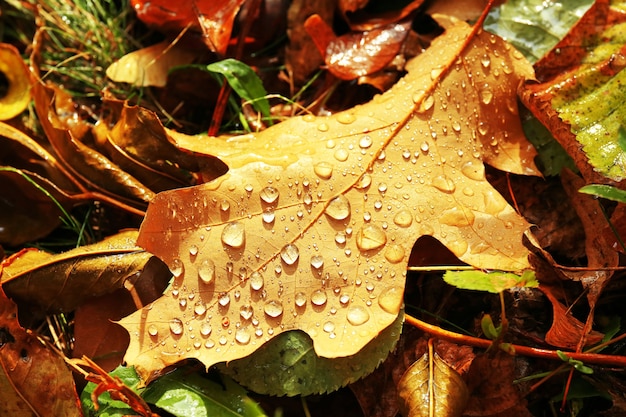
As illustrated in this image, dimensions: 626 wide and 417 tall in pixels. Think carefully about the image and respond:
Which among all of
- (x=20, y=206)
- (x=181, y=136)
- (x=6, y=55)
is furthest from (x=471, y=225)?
(x=6, y=55)

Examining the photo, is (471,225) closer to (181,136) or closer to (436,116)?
(436,116)

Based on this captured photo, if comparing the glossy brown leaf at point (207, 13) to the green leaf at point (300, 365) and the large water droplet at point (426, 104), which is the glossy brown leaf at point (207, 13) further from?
the green leaf at point (300, 365)

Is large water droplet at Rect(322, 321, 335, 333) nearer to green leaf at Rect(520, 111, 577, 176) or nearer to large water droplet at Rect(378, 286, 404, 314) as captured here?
large water droplet at Rect(378, 286, 404, 314)

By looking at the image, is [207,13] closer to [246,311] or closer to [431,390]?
[246,311]

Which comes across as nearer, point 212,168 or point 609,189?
point 609,189

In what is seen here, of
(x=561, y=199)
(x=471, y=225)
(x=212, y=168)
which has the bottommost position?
(x=561, y=199)

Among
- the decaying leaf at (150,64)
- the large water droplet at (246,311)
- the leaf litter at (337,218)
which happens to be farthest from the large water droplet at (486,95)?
the decaying leaf at (150,64)
